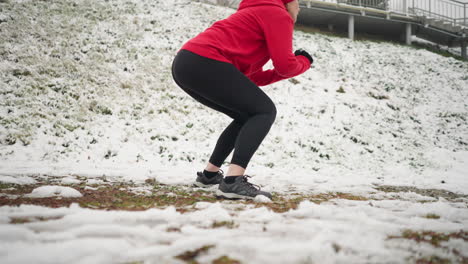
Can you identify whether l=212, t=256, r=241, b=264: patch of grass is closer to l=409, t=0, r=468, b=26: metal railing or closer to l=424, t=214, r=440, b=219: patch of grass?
l=424, t=214, r=440, b=219: patch of grass

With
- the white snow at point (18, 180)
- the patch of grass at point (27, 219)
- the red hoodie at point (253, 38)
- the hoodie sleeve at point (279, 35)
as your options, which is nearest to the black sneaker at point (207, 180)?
the red hoodie at point (253, 38)

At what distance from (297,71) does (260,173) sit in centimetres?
226

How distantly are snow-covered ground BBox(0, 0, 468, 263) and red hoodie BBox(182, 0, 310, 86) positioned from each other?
1.09m

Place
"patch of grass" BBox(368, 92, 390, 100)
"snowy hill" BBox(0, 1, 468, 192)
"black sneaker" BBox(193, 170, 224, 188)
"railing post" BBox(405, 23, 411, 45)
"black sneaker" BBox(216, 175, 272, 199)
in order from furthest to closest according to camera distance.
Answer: "railing post" BBox(405, 23, 411, 45)
"patch of grass" BBox(368, 92, 390, 100)
"snowy hill" BBox(0, 1, 468, 192)
"black sneaker" BBox(193, 170, 224, 188)
"black sneaker" BBox(216, 175, 272, 199)

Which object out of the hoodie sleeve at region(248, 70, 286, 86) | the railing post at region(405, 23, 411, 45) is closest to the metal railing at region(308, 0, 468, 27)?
the railing post at region(405, 23, 411, 45)

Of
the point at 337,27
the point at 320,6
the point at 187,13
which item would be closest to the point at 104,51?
the point at 187,13

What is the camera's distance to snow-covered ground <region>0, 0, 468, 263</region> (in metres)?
1.13

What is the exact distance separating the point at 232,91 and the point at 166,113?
13.6 feet

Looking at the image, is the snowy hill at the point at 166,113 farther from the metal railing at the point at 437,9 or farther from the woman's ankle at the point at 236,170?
the metal railing at the point at 437,9

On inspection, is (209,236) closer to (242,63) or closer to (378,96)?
(242,63)

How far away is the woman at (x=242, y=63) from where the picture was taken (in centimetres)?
207

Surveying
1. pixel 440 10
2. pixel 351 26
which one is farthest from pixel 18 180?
pixel 440 10

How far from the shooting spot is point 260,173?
4.23 metres

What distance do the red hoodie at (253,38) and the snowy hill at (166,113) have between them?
1684mm
